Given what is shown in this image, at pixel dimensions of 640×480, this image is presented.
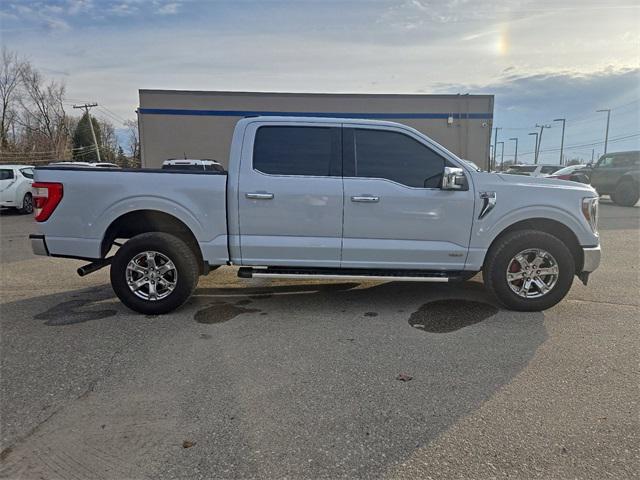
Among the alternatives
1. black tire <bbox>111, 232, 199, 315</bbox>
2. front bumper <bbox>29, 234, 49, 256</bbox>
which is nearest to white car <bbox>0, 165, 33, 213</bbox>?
front bumper <bbox>29, 234, 49, 256</bbox>

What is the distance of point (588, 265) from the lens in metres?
4.45

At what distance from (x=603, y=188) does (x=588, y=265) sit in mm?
14877

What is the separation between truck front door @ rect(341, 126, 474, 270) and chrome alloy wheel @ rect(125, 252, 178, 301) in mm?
1910

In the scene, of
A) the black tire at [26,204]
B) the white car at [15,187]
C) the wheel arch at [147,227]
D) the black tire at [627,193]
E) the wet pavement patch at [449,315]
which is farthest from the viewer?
the black tire at [627,193]

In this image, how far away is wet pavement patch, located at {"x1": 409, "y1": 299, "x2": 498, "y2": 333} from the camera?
165 inches

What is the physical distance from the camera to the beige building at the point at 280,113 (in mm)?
10992

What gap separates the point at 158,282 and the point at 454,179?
3362 mm

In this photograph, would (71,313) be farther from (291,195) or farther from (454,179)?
(454,179)

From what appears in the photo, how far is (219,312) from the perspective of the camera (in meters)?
4.61

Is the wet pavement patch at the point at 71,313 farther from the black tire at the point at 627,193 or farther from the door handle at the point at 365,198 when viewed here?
the black tire at the point at 627,193

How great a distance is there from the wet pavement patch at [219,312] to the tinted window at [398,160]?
6.68ft

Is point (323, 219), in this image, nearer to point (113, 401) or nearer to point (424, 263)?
point (424, 263)

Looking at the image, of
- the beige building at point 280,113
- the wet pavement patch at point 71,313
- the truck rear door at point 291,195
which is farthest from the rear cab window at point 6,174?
the truck rear door at point 291,195

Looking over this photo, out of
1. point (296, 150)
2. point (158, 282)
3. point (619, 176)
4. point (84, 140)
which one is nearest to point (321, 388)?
point (158, 282)
